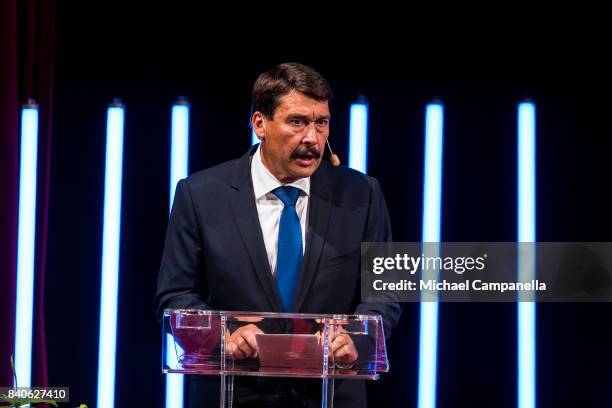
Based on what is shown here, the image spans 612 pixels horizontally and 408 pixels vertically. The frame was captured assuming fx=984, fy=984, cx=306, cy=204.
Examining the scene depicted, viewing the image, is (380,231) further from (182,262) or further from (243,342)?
(243,342)

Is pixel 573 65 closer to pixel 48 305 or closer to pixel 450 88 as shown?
pixel 450 88

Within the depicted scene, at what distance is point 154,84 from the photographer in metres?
4.11

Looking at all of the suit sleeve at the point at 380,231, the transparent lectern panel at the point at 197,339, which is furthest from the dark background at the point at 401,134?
the transparent lectern panel at the point at 197,339

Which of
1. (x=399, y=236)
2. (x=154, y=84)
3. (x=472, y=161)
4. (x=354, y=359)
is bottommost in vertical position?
(x=354, y=359)

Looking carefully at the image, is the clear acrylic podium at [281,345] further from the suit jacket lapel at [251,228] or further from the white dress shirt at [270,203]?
the white dress shirt at [270,203]

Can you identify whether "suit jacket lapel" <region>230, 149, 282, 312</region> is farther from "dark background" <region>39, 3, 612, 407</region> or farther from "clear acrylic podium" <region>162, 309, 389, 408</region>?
"dark background" <region>39, 3, 612, 407</region>

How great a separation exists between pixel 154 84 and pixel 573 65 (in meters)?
1.76

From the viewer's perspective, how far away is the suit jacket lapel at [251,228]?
260 centimetres

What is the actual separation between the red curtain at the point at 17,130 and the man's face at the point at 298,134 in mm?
1470

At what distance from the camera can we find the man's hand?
2.11 metres

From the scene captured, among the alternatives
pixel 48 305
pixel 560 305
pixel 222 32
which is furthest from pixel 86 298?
pixel 560 305

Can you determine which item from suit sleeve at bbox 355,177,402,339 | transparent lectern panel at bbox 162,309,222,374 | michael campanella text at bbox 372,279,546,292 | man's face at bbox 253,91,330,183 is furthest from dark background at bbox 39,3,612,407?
transparent lectern panel at bbox 162,309,222,374

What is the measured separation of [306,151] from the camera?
2693mm

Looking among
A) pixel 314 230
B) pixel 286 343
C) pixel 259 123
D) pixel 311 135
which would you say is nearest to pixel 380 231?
pixel 314 230
